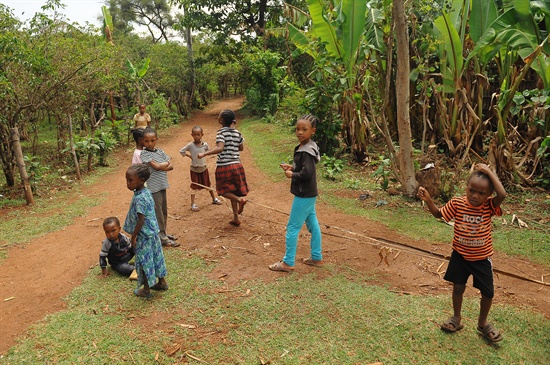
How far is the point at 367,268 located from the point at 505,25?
5.04 m

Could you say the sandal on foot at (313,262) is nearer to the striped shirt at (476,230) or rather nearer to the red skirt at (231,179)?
the red skirt at (231,179)

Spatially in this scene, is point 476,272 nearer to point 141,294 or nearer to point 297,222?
point 297,222

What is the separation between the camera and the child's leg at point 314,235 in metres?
4.21

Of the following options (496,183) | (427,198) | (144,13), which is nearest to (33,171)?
(427,198)

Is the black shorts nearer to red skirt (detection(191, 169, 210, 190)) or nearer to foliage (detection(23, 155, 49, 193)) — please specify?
red skirt (detection(191, 169, 210, 190))

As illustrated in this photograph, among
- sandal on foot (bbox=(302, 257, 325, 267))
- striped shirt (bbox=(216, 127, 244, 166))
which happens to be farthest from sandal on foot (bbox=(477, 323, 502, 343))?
striped shirt (bbox=(216, 127, 244, 166))

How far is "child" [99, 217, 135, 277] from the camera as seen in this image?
13.8 feet

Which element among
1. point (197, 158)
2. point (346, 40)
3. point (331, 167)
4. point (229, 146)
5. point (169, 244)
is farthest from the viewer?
point (331, 167)

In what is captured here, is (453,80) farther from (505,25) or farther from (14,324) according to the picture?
(14,324)

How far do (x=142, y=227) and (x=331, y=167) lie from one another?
224 inches

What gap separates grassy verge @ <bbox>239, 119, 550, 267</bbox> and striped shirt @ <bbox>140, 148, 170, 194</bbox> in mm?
3050

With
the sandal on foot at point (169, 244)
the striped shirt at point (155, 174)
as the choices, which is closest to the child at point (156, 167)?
the striped shirt at point (155, 174)

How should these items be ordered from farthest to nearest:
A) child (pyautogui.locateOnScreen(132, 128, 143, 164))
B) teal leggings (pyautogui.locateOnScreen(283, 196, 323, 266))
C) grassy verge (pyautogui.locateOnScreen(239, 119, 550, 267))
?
1. grassy verge (pyautogui.locateOnScreen(239, 119, 550, 267))
2. child (pyautogui.locateOnScreen(132, 128, 143, 164))
3. teal leggings (pyautogui.locateOnScreen(283, 196, 323, 266))

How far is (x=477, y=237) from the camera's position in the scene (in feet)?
9.68
